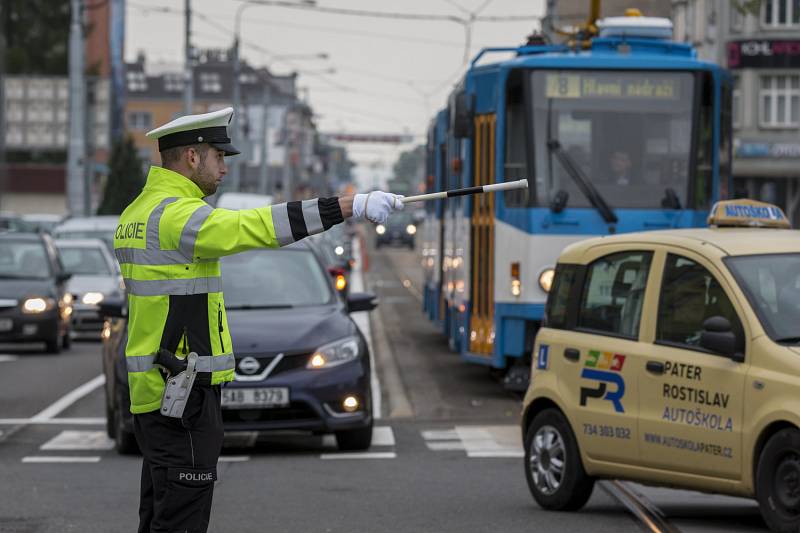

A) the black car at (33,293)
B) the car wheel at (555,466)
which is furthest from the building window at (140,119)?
the car wheel at (555,466)

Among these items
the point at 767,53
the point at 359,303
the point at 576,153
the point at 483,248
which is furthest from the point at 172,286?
the point at 767,53

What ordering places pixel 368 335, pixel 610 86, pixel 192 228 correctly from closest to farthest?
pixel 192 228, pixel 610 86, pixel 368 335

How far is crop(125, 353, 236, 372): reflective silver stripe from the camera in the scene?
243 inches

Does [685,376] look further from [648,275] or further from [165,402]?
[165,402]

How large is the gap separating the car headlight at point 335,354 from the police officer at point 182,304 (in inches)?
281

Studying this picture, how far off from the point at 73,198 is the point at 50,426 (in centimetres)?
3118

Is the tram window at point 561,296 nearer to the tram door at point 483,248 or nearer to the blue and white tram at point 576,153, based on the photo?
the blue and white tram at point 576,153

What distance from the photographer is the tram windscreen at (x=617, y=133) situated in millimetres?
17688

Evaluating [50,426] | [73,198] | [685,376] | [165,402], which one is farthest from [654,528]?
[73,198]

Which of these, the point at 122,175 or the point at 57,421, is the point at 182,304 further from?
the point at 122,175

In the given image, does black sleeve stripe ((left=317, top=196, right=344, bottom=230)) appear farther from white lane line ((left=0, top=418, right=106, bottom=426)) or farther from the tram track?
white lane line ((left=0, top=418, right=106, bottom=426))

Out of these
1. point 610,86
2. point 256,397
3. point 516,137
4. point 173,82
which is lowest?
point 256,397

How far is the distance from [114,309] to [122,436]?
3.05 ft

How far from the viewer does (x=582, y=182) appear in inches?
694
